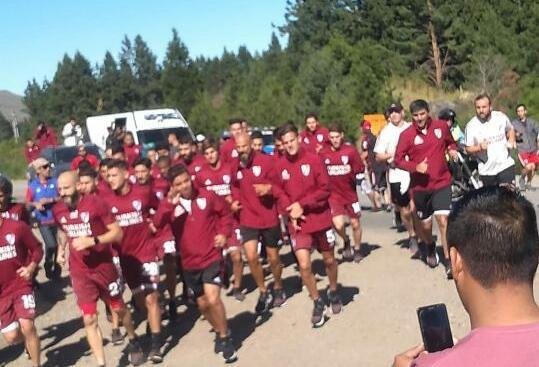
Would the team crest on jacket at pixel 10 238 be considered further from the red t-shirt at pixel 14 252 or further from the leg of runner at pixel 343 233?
the leg of runner at pixel 343 233

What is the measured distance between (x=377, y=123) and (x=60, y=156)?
9545 millimetres

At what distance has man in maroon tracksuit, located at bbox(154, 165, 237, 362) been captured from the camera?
7961mm

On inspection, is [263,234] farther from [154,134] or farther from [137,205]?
[154,134]

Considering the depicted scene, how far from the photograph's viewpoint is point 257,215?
9523mm

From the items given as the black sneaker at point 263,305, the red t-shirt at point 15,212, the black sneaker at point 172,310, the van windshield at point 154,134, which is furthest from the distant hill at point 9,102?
the black sneaker at point 263,305

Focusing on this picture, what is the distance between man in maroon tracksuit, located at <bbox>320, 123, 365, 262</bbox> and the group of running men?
15mm

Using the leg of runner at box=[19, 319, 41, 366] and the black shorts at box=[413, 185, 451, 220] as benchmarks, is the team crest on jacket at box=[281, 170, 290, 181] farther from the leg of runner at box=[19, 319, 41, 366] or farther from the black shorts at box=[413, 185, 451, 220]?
the leg of runner at box=[19, 319, 41, 366]

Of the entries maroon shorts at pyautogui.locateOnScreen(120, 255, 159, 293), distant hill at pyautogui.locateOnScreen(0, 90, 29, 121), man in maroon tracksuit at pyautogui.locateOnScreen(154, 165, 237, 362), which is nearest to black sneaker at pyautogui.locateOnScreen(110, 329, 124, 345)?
maroon shorts at pyautogui.locateOnScreen(120, 255, 159, 293)

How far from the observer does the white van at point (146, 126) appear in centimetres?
2294

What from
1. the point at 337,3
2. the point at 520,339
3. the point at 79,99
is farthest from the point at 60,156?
the point at 79,99

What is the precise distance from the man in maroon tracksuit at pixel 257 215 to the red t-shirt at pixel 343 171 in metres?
1.63

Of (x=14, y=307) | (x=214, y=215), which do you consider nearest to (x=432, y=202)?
(x=214, y=215)

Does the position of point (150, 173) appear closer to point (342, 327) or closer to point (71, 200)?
point (71, 200)

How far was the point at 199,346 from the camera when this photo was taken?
29.0 ft
